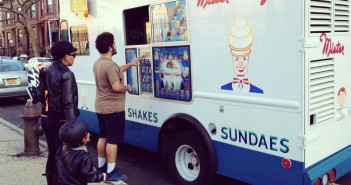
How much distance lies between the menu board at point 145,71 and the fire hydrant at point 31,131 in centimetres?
221

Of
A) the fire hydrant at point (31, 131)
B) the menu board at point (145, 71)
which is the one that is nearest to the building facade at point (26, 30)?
the fire hydrant at point (31, 131)

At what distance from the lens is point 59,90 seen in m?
4.11

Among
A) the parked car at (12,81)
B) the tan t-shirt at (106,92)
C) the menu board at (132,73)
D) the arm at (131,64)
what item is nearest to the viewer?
the tan t-shirt at (106,92)

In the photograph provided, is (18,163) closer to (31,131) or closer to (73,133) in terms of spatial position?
(31,131)

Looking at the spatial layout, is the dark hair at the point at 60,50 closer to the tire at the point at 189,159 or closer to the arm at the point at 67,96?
the arm at the point at 67,96

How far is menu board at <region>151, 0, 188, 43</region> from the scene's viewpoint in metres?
4.50

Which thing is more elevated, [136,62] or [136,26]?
[136,26]

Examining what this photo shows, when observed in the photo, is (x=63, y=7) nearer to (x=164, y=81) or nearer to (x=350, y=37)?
(x=164, y=81)

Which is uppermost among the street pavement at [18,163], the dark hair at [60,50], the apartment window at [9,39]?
the apartment window at [9,39]

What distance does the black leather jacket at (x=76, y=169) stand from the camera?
308 centimetres

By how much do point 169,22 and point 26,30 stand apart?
46002 millimetres

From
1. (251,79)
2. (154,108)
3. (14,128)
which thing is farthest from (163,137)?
(14,128)

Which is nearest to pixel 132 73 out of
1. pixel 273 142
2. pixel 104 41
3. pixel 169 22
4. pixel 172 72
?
pixel 104 41

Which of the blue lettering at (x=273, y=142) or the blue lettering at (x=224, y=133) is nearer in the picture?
the blue lettering at (x=273, y=142)
